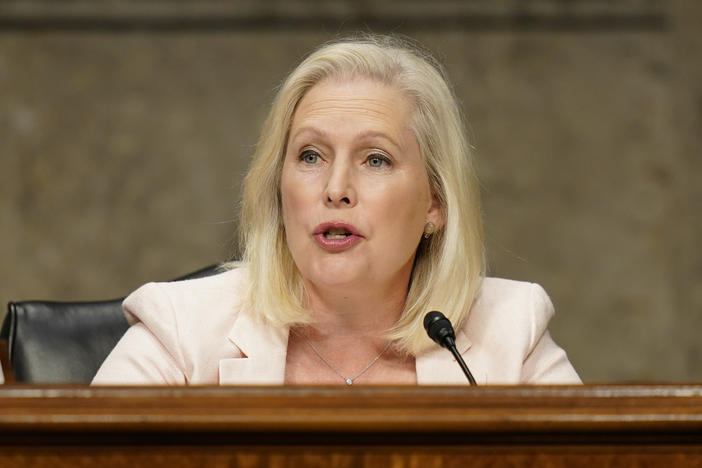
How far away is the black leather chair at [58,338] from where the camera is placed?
2256 millimetres

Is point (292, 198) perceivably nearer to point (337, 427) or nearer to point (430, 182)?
point (430, 182)

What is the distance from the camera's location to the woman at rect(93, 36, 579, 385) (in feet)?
6.98

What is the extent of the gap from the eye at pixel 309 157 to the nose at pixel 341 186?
0.07m

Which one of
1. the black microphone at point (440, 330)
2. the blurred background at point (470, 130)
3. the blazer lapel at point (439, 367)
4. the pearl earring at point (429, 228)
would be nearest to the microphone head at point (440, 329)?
the black microphone at point (440, 330)

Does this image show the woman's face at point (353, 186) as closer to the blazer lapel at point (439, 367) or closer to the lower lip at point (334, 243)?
the lower lip at point (334, 243)

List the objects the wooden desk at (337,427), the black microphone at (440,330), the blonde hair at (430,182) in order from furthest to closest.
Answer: the blonde hair at (430,182)
the black microphone at (440,330)
the wooden desk at (337,427)

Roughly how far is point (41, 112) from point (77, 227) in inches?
21.3

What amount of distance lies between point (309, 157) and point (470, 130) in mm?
2505

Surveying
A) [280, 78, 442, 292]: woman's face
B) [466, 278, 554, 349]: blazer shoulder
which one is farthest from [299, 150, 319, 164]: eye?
[466, 278, 554, 349]: blazer shoulder

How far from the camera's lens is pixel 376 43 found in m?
2.43

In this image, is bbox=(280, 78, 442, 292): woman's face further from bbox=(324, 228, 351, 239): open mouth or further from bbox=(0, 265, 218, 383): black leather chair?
bbox=(0, 265, 218, 383): black leather chair

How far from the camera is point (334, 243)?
6.97ft

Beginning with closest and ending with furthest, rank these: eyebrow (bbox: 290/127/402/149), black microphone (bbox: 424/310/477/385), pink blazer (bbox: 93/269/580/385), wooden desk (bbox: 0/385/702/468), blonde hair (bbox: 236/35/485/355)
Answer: wooden desk (bbox: 0/385/702/468), black microphone (bbox: 424/310/477/385), pink blazer (bbox: 93/269/580/385), eyebrow (bbox: 290/127/402/149), blonde hair (bbox: 236/35/485/355)

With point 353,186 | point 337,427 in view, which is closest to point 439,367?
point 353,186
